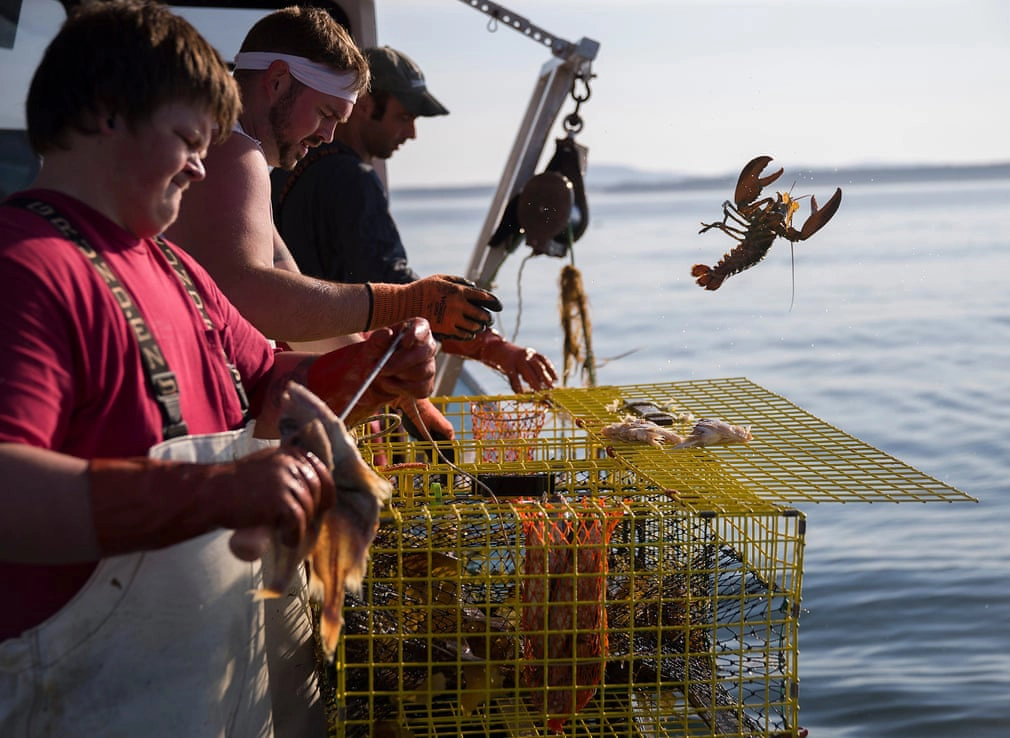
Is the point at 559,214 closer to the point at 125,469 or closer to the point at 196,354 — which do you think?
the point at 196,354

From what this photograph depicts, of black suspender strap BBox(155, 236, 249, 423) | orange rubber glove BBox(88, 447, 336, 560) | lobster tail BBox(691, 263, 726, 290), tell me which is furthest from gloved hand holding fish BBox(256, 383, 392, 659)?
lobster tail BBox(691, 263, 726, 290)

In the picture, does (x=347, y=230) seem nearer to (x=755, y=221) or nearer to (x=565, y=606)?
(x=755, y=221)

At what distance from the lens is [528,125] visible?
19.8 feet

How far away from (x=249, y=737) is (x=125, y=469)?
697mm

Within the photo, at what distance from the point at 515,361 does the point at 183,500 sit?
7.56 ft

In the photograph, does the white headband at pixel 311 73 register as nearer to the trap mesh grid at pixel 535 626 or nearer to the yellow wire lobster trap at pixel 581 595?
the yellow wire lobster trap at pixel 581 595

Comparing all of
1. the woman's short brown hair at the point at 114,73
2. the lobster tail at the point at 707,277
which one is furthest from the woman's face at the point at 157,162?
the lobster tail at the point at 707,277

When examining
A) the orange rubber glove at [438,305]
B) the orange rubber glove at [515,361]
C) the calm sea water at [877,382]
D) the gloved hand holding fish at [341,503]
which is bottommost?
the calm sea water at [877,382]

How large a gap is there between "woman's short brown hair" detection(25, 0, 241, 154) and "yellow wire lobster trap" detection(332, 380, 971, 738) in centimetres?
90

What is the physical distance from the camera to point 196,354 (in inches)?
74.4

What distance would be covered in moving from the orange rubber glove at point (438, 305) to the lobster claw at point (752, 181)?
0.93m

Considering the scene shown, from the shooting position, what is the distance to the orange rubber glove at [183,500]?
1.54 m

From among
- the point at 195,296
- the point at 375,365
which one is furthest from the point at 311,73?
the point at 195,296

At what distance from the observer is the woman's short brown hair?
1689 millimetres
